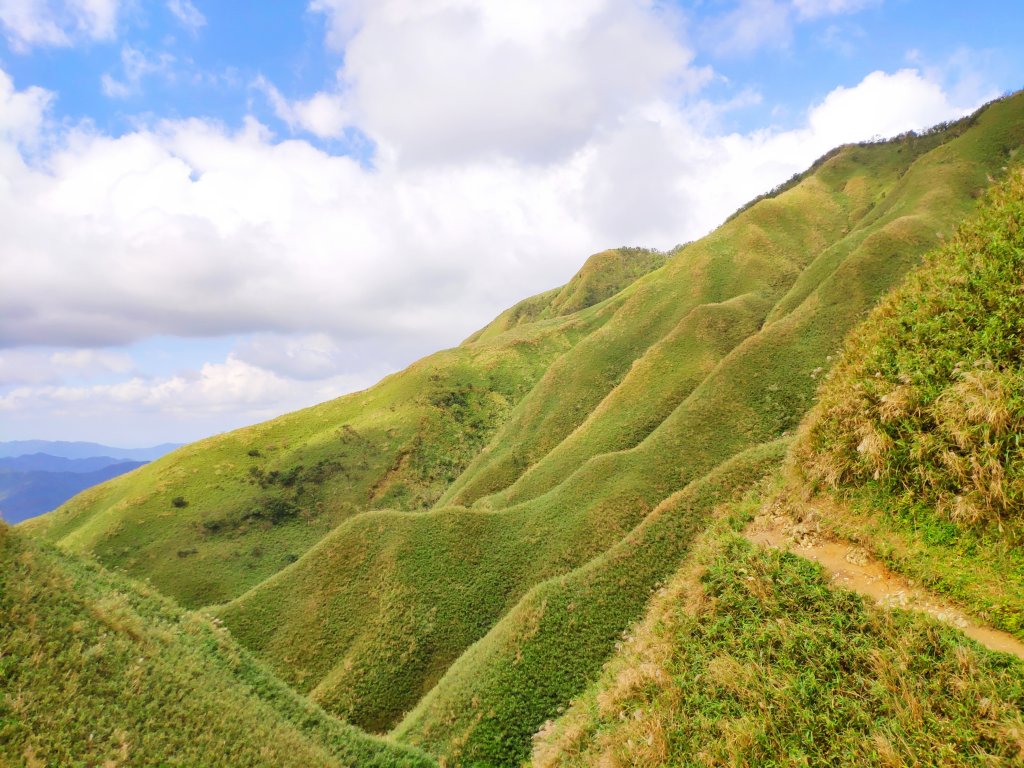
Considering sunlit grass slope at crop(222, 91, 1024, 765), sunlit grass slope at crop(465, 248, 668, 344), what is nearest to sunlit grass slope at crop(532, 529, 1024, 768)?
sunlit grass slope at crop(222, 91, 1024, 765)

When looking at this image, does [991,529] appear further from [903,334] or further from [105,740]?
[105,740]

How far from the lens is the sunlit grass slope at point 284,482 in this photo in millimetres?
77438

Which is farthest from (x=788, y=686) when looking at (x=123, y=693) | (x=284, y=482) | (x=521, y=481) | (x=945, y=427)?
(x=284, y=482)

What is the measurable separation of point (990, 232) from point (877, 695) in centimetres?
1657

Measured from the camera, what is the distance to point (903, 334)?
16406 millimetres

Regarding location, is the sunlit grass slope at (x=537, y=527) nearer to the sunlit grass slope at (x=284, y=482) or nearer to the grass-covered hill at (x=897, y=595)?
the grass-covered hill at (x=897, y=595)

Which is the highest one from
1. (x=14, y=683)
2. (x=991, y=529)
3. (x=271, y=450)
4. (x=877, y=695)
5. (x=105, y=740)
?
(x=271, y=450)

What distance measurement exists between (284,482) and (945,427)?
98760mm

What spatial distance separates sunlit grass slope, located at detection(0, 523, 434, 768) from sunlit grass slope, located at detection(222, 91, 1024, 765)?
7.44 m

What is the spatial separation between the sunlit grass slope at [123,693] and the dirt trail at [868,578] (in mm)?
17064

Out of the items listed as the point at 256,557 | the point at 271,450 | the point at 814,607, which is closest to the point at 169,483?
the point at 271,450

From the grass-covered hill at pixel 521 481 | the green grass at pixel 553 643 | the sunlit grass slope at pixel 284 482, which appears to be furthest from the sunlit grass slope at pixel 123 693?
the sunlit grass slope at pixel 284 482

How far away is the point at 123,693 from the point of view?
47.0 ft

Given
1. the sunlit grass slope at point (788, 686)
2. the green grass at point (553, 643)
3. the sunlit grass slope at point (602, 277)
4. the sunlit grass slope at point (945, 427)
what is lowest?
the green grass at point (553, 643)
